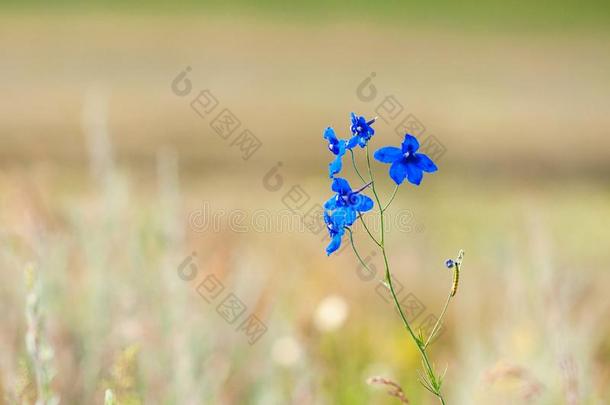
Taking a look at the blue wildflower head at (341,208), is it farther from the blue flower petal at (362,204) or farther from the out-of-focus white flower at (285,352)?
the out-of-focus white flower at (285,352)

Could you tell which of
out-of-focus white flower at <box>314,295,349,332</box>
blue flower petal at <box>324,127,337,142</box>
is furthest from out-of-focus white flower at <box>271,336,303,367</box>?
blue flower petal at <box>324,127,337,142</box>

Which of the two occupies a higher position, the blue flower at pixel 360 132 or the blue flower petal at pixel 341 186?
the blue flower at pixel 360 132

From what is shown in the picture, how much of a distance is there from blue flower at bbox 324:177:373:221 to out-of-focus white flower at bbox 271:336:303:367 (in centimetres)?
159

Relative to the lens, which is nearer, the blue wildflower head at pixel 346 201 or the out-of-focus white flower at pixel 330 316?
the blue wildflower head at pixel 346 201

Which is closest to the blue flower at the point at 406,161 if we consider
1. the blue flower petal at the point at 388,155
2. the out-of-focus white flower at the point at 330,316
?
the blue flower petal at the point at 388,155

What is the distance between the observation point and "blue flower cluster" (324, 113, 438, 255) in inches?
62.4

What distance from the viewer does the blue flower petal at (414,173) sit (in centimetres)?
161

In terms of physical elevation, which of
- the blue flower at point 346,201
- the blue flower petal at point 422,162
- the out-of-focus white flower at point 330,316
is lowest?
the blue flower at point 346,201

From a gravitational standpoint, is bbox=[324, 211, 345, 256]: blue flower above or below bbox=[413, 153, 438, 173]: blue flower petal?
below

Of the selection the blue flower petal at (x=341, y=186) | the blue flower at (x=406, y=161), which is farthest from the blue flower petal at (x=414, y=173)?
the blue flower petal at (x=341, y=186)

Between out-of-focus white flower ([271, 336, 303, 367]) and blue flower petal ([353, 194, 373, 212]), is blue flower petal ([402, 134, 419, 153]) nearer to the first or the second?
blue flower petal ([353, 194, 373, 212])

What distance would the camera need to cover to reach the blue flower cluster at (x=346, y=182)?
1.58 meters

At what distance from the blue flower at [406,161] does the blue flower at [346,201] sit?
6 cm

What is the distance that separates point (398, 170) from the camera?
1.62 metres
